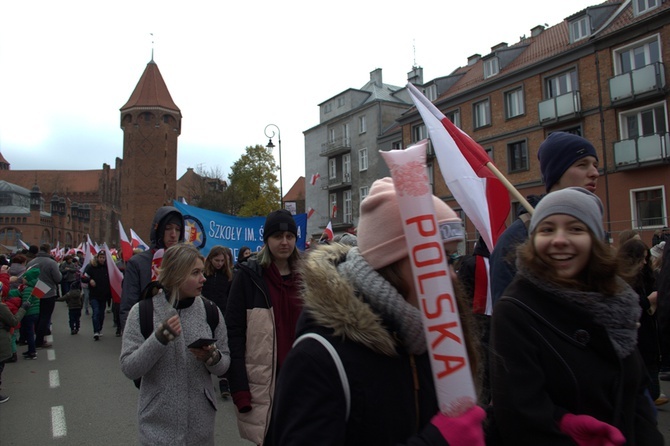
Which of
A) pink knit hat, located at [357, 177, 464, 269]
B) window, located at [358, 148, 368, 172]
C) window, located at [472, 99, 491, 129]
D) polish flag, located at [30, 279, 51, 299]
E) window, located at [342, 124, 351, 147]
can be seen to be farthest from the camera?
window, located at [342, 124, 351, 147]

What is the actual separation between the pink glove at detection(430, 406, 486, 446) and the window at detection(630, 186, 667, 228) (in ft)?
75.9

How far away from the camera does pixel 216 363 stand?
3.31m

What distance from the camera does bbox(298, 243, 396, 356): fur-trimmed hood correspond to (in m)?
1.46

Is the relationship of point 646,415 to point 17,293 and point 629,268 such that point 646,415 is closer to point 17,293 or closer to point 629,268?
point 629,268

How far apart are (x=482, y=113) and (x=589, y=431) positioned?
30.5m

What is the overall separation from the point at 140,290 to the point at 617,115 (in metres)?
24.4

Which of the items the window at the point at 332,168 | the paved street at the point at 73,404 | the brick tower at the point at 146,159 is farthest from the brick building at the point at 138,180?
the paved street at the point at 73,404

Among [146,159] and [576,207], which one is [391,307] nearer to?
[576,207]

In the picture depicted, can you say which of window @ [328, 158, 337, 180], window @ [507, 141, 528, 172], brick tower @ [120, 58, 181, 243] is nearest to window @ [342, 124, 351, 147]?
window @ [328, 158, 337, 180]

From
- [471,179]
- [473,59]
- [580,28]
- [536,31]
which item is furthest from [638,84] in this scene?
[471,179]

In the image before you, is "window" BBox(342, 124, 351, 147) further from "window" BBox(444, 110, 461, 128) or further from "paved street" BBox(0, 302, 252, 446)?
"paved street" BBox(0, 302, 252, 446)

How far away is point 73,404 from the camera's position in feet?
23.1

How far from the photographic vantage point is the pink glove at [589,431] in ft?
5.27

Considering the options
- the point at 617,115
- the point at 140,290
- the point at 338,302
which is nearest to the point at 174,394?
the point at 140,290
